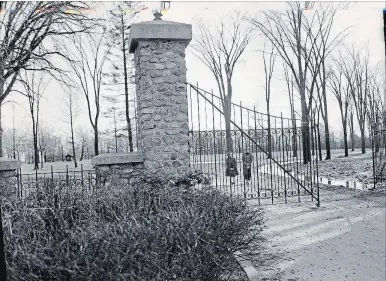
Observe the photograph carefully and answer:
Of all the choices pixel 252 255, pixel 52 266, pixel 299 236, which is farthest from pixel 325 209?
pixel 52 266

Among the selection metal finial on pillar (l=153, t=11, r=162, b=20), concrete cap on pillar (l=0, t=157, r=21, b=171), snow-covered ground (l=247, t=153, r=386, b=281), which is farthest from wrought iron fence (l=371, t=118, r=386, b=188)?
concrete cap on pillar (l=0, t=157, r=21, b=171)

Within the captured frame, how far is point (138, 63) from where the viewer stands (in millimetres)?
6477

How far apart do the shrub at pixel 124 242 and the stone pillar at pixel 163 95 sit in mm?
1889

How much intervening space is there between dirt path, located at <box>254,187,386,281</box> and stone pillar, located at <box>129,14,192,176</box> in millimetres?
2156

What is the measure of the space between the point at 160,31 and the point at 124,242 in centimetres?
434

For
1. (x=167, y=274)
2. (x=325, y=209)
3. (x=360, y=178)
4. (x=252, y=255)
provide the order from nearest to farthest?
(x=167, y=274) → (x=252, y=255) → (x=325, y=209) → (x=360, y=178)

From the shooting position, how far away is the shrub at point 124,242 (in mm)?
2473

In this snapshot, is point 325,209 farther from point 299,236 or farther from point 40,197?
point 40,197

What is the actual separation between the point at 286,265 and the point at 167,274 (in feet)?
7.10

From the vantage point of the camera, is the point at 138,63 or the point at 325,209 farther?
the point at 325,209

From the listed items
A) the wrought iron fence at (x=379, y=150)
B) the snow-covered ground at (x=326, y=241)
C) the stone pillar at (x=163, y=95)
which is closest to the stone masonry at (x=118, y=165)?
the stone pillar at (x=163, y=95)

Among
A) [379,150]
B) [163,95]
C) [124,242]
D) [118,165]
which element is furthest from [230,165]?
[379,150]

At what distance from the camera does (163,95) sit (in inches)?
242

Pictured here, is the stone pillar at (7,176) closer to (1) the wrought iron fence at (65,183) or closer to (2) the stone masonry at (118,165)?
(1) the wrought iron fence at (65,183)
